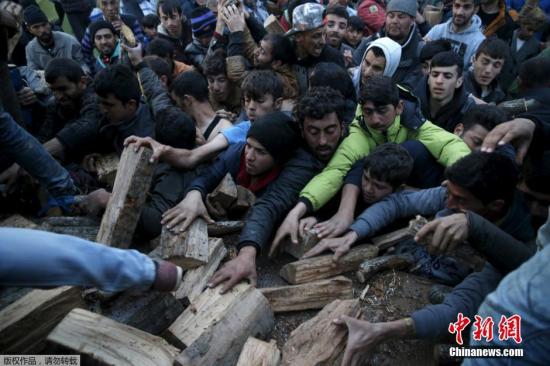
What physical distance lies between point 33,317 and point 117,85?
2293 millimetres

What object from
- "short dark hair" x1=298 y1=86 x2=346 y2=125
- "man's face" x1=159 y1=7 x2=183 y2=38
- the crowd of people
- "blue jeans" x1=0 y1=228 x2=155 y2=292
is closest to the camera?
"blue jeans" x1=0 y1=228 x2=155 y2=292

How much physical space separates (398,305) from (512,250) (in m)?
0.86

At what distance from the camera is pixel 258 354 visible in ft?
7.22

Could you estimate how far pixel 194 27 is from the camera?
662 centimetres

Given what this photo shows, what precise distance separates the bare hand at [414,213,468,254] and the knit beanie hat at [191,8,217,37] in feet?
17.6

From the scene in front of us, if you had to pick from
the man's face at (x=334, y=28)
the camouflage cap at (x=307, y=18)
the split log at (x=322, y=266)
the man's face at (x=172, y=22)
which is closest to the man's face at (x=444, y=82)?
the camouflage cap at (x=307, y=18)

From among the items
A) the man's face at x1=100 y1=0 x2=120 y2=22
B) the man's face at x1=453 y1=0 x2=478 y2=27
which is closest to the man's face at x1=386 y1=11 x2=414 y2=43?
the man's face at x1=453 y1=0 x2=478 y2=27

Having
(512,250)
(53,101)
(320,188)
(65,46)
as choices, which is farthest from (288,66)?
(65,46)

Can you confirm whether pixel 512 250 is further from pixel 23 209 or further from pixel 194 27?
pixel 194 27

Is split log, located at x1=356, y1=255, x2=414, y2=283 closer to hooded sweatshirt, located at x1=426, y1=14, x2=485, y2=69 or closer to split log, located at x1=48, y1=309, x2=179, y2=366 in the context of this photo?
split log, located at x1=48, y1=309, x2=179, y2=366

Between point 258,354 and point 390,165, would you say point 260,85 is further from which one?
point 258,354

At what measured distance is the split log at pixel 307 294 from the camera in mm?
2746

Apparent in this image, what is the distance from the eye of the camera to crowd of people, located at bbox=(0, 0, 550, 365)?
2209 mm

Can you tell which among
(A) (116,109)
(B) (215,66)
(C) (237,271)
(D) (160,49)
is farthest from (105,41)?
(C) (237,271)
